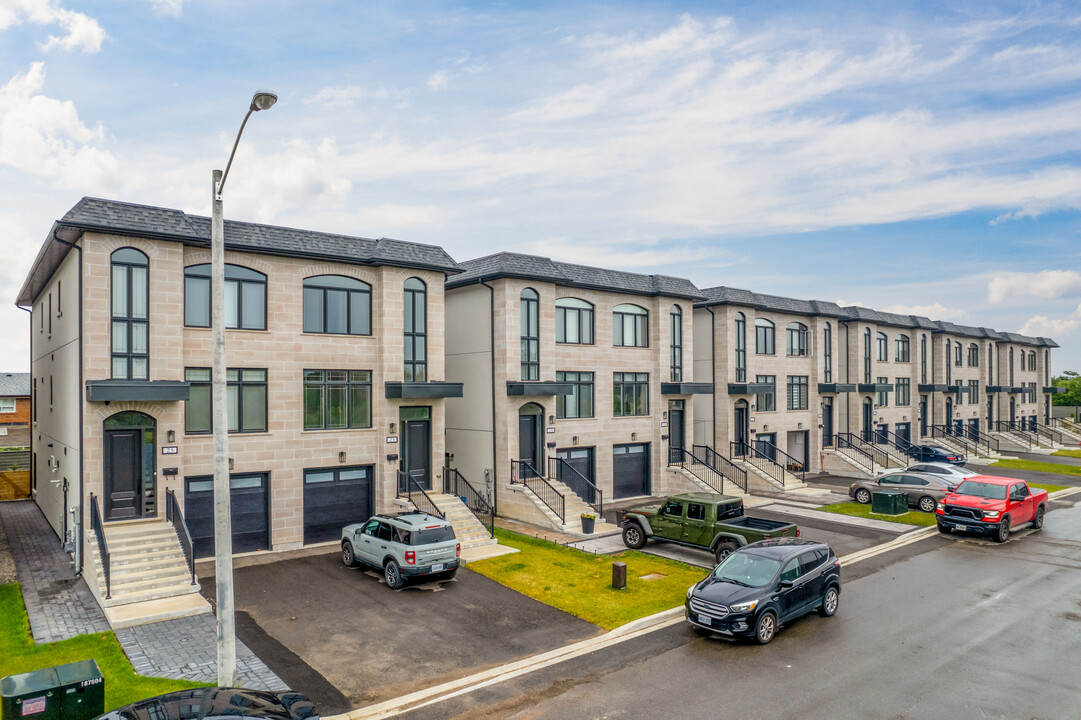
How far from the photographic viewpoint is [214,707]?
8.05 metres

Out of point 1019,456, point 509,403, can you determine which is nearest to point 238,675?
point 509,403

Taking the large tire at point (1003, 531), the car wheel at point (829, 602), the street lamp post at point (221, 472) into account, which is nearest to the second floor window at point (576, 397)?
the car wheel at point (829, 602)

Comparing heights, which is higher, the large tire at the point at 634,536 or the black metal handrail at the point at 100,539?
the black metal handrail at the point at 100,539

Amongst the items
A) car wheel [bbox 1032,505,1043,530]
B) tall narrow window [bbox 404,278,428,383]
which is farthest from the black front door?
car wheel [bbox 1032,505,1043,530]

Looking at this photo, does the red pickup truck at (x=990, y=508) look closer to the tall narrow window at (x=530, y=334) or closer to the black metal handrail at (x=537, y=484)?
the black metal handrail at (x=537, y=484)

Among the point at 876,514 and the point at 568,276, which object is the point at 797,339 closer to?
the point at 876,514

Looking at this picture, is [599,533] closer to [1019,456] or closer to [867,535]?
[867,535]

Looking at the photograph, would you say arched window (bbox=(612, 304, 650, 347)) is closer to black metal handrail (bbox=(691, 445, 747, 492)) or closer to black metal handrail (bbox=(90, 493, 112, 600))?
black metal handrail (bbox=(691, 445, 747, 492))

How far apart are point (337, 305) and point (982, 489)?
2389cm

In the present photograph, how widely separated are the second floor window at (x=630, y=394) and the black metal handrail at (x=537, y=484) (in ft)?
20.2

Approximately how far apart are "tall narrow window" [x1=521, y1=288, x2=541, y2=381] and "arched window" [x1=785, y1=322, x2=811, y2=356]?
63.3 feet

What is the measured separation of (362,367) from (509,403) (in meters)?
6.12

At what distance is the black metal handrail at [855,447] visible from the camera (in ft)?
131

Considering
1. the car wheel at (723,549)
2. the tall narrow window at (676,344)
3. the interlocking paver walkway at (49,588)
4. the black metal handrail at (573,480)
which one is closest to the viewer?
the interlocking paver walkway at (49,588)
